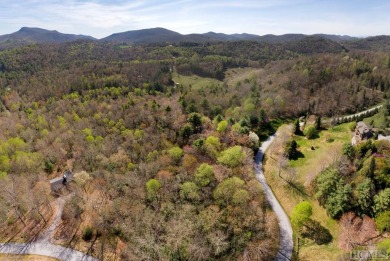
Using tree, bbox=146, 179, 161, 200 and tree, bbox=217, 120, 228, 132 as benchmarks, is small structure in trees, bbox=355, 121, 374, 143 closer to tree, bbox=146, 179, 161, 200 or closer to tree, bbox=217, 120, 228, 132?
tree, bbox=217, 120, 228, 132

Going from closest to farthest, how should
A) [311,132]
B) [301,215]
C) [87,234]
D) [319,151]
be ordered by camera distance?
[87,234], [301,215], [319,151], [311,132]

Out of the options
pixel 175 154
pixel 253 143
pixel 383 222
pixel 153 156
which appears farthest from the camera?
pixel 253 143

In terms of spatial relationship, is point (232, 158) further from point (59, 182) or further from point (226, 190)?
point (59, 182)

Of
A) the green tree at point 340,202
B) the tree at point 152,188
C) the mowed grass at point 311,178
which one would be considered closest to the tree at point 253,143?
the mowed grass at point 311,178

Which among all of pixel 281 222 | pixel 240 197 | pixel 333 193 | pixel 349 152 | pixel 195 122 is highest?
pixel 195 122

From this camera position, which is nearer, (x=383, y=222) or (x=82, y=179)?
(x=383, y=222)

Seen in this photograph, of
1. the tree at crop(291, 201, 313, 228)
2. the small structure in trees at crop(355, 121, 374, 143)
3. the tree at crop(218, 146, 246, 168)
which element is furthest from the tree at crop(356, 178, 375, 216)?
the tree at crop(218, 146, 246, 168)

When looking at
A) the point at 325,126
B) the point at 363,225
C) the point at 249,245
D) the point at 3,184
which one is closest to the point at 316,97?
the point at 325,126

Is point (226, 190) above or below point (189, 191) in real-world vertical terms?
below

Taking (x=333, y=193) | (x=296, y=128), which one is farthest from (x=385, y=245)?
(x=296, y=128)
